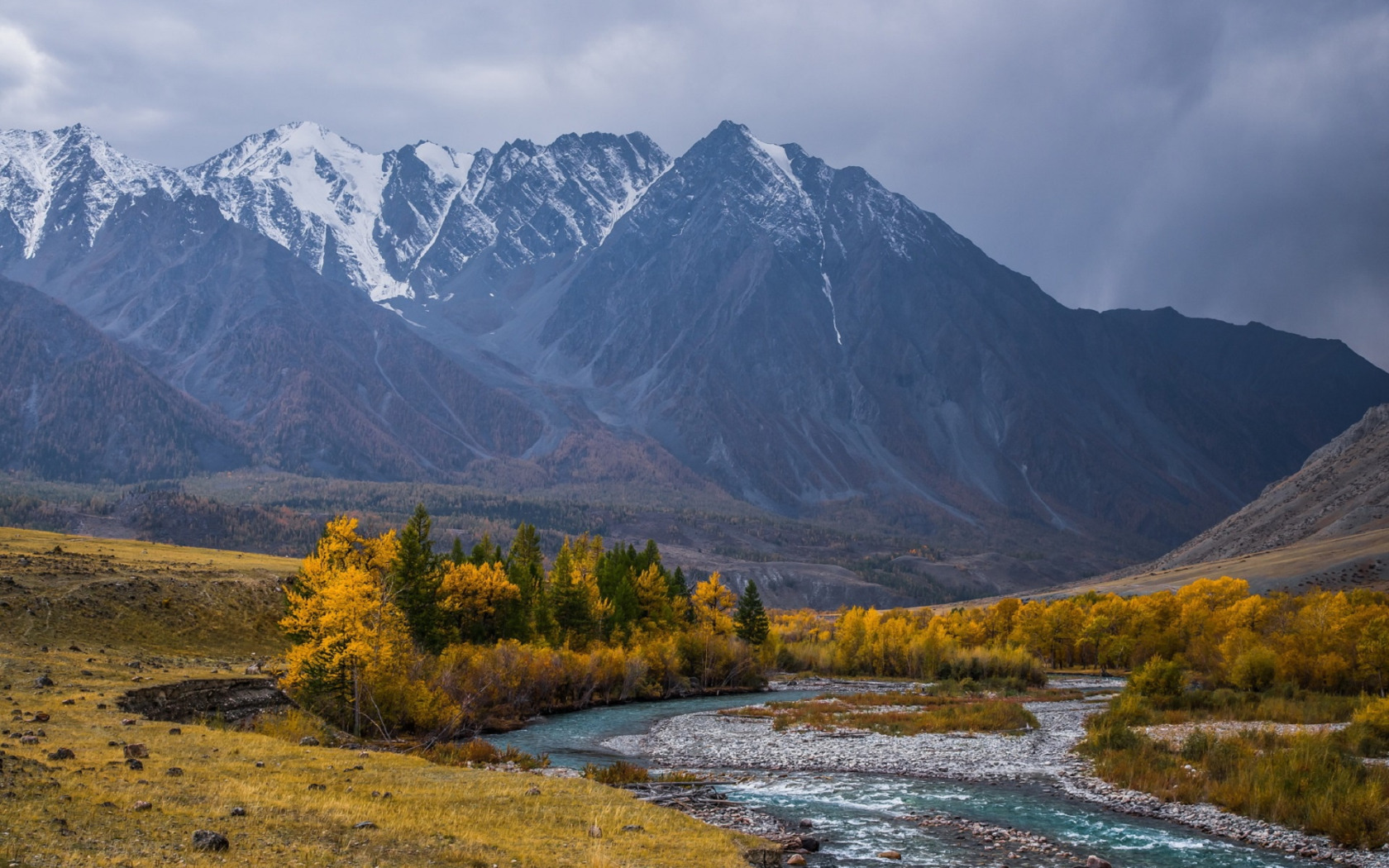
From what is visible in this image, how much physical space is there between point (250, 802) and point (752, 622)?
95.6 meters

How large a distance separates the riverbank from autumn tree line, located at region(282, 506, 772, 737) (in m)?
11.7

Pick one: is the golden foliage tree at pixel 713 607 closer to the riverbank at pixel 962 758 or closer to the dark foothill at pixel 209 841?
the riverbank at pixel 962 758

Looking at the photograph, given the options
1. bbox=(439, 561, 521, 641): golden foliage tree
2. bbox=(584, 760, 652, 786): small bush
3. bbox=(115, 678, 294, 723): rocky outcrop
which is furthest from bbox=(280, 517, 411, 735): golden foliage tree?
bbox=(439, 561, 521, 641): golden foliage tree

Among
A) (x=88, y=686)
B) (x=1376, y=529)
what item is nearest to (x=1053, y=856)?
(x=88, y=686)

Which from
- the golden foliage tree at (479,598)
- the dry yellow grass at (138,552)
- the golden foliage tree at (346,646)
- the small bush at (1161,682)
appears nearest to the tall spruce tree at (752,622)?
the golden foliage tree at (479,598)

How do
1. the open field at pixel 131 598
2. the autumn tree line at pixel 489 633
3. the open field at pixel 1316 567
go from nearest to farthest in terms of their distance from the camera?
the autumn tree line at pixel 489 633 < the open field at pixel 131 598 < the open field at pixel 1316 567

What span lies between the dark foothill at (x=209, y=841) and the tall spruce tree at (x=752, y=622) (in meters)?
97.0

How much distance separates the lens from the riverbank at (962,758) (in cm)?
3334

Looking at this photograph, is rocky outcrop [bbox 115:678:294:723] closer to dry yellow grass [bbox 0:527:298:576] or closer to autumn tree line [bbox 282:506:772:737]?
autumn tree line [bbox 282:506:772:737]

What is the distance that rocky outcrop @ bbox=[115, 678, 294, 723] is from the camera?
1478 inches

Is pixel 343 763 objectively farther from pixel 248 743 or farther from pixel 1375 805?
pixel 1375 805

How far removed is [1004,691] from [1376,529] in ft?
328

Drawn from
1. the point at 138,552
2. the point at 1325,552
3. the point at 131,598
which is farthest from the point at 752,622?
the point at 1325,552

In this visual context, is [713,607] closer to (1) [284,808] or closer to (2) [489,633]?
A: (2) [489,633]
